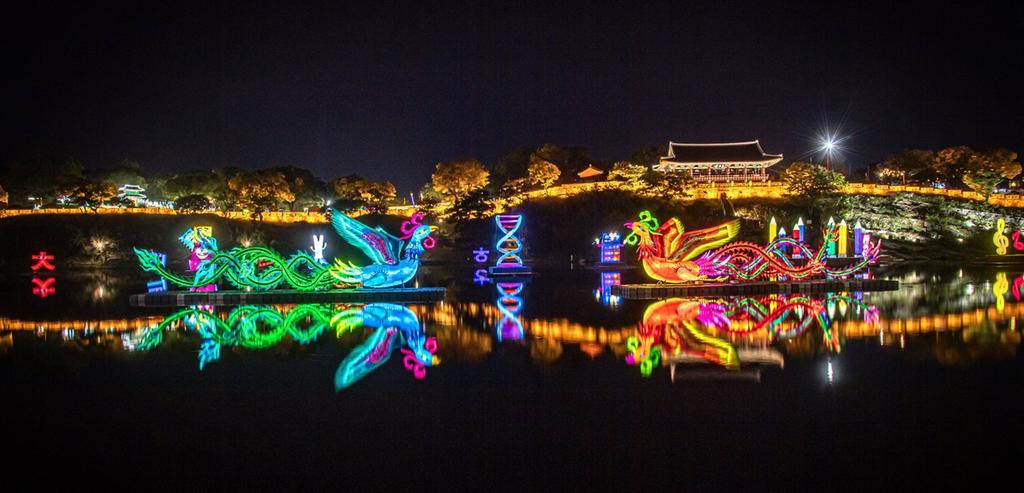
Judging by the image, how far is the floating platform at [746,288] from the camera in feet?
66.0

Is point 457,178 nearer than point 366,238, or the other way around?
point 366,238

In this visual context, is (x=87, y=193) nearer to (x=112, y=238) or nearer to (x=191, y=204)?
(x=112, y=238)

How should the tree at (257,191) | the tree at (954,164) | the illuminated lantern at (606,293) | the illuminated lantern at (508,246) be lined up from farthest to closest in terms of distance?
the tree at (257,191)
the tree at (954,164)
the illuminated lantern at (508,246)
the illuminated lantern at (606,293)

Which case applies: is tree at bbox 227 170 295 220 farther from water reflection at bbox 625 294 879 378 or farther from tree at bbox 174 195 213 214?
water reflection at bbox 625 294 879 378

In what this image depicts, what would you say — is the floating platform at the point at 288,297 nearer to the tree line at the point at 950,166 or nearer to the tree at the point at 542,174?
the tree at the point at 542,174

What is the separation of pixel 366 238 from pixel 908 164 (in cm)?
5574

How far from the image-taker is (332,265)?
20.5 m

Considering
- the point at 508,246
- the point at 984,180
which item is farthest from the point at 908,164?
the point at 508,246

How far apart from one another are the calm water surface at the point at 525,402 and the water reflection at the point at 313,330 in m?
0.09

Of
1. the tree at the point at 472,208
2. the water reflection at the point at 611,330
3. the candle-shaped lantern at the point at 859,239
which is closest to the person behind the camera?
the water reflection at the point at 611,330

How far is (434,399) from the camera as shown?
8.39 m

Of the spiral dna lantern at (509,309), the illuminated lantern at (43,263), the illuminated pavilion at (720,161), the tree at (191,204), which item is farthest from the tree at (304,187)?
the spiral dna lantern at (509,309)

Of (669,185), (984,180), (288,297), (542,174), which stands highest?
(542,174)

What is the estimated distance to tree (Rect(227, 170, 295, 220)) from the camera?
5903 centimetres
